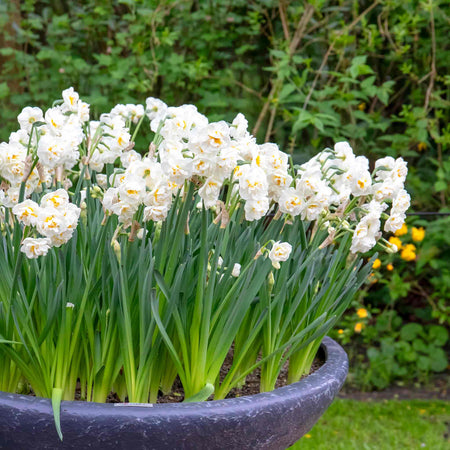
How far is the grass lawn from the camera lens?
2.61m

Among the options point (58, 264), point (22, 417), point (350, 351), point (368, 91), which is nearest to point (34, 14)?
point (368, 91)

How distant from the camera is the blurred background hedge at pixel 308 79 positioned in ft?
10.4

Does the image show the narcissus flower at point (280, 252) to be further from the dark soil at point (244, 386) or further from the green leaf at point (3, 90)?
the green leaf at point (3, 90)

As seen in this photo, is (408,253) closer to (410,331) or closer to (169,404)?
(410,331)

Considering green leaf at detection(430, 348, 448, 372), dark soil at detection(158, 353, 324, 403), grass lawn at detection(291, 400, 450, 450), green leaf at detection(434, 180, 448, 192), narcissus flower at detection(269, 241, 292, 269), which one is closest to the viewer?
narcissus flower at detection(269, 241, 292, 269)

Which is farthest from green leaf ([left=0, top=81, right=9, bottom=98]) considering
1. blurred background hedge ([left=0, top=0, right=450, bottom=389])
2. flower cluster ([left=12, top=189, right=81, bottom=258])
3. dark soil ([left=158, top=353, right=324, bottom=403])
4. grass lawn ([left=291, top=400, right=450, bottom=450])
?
flower cluster ([left=12, top=189, right=81, bottom=258])

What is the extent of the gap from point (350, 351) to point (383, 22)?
1.73 m

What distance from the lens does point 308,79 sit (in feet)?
11.3

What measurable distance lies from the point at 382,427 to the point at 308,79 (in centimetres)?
177

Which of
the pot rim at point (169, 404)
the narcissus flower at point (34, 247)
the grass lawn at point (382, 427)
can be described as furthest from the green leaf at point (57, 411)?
the grass lawn at point (382, 427)

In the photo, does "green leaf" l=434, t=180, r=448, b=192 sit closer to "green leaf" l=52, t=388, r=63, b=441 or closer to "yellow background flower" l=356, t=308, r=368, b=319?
"yellow background flower" l=356, t=308, r=368, b=319

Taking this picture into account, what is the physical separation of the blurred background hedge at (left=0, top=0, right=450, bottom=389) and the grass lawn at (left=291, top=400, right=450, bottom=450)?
0.72 ft

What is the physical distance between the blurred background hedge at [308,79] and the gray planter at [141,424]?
6.87ft

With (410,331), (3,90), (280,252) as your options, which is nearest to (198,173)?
(280,252)
